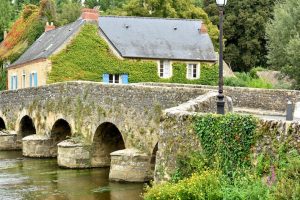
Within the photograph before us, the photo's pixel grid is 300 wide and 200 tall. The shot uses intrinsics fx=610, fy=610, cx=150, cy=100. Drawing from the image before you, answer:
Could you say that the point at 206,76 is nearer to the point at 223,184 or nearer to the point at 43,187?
the point at 43,187

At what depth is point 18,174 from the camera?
24.9 metres

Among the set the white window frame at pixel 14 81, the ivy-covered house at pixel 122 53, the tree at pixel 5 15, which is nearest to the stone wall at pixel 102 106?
the ivy-covered house at pixel 122 53

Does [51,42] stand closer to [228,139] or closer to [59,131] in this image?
[59,131]

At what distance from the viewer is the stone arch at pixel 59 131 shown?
29.7 metres

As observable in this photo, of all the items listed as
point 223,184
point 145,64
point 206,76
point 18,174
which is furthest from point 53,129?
point 223,184

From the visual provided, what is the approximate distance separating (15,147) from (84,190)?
46.1ft

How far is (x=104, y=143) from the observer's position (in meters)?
25.9

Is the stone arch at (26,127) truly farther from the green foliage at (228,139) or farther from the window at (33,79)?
the green foliage at (228,139)

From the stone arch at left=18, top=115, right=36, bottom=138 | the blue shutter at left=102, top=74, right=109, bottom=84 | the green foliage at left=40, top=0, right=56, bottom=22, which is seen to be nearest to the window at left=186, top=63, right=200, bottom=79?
the blue shutter at left=102, top=74, right=109, bottom=84

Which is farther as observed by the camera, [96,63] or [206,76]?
[206,76]

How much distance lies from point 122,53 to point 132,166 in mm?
17931

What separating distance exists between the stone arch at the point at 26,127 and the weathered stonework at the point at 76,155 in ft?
29.8

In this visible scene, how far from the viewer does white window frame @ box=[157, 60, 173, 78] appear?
39.9m

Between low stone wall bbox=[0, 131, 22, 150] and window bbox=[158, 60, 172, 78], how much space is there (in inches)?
424
